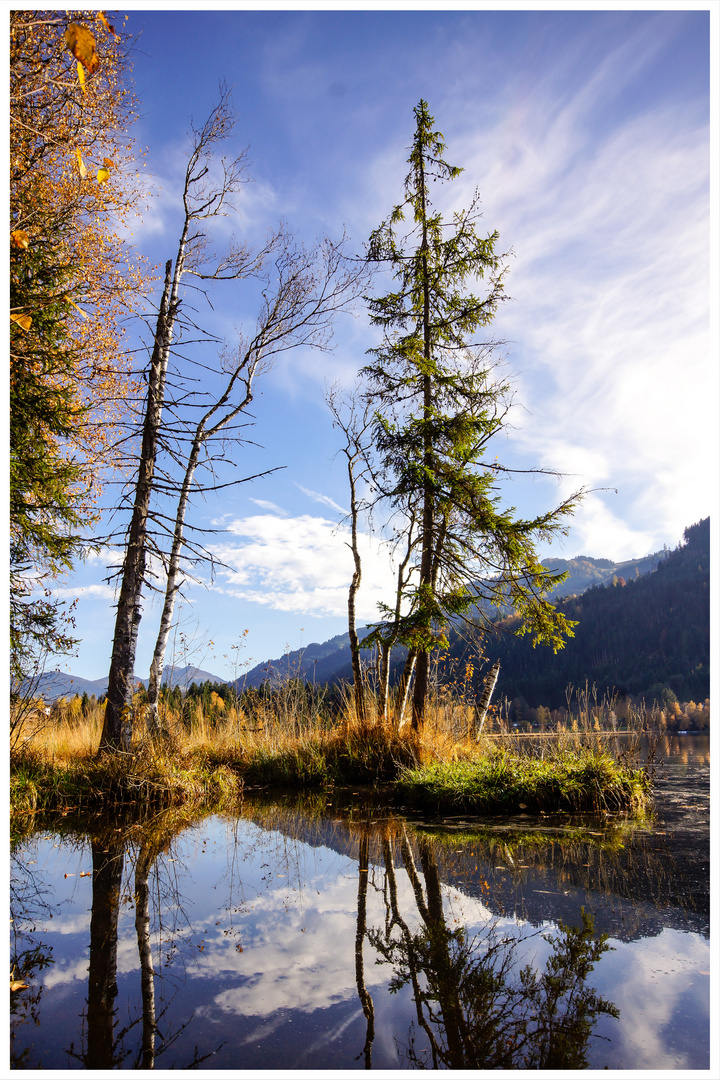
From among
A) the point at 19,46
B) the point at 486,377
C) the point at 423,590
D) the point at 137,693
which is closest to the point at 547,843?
the point at 423,590

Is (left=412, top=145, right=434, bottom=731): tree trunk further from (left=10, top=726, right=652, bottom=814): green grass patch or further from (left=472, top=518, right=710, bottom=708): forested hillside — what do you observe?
(left=472, top=518, right=710, bottom=708): forested hillside

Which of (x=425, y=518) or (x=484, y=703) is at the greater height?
(x=425, y=518)

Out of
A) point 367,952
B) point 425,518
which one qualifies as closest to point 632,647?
point 425,518

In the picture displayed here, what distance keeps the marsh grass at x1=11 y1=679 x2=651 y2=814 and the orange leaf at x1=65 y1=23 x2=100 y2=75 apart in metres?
6.20

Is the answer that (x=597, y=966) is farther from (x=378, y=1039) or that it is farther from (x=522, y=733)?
(x=522, y=733)

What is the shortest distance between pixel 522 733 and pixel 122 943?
661cm

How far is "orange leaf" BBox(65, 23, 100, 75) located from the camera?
2.08 metres

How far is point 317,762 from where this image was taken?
8.53 metres

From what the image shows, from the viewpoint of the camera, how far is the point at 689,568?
83562 mm

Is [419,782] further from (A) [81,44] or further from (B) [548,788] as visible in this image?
(A) [81,44]

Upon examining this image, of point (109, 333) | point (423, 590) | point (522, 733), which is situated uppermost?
point (109, 333)

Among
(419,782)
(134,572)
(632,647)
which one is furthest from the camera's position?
(632,647)

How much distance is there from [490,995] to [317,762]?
6677 millimetres

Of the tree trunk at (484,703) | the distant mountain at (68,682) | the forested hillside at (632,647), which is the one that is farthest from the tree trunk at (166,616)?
the forested hillside at (632,647)
